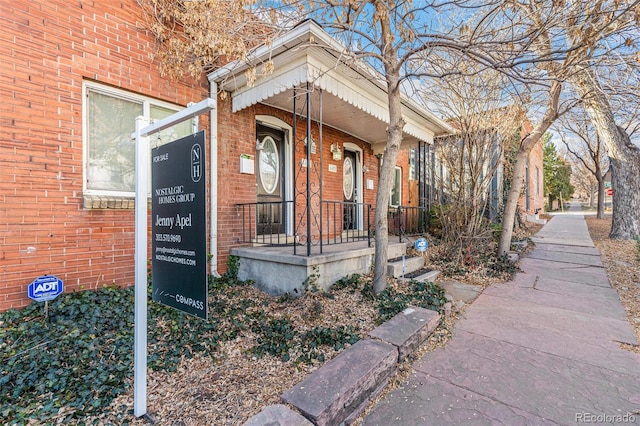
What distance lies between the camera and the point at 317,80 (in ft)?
13.9

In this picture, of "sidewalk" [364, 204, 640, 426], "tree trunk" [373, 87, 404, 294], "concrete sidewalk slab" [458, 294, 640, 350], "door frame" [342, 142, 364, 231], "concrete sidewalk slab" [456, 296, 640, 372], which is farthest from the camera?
"door frame" [342, 142, 364, 231]

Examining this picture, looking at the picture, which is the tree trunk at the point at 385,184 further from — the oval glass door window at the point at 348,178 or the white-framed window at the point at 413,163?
the white-framed window at the point at 413,163

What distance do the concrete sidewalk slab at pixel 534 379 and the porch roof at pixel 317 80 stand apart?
318cm

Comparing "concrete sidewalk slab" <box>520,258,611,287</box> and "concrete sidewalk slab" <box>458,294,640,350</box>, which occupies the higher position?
"concrete sidewalk slab" <box>520,258,611,287</box>

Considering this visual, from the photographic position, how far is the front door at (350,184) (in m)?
7.88

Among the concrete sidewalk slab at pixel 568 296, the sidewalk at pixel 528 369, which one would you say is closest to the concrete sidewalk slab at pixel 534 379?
the sidewalk at pixel 528 369

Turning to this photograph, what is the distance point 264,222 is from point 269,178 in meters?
0.89

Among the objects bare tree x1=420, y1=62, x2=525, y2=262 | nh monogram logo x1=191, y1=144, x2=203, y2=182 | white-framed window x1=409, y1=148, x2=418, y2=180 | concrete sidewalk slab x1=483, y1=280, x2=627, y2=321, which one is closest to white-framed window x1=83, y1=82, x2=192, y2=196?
nh monogram logo x1=191, y1=144, x2=203, y2=182

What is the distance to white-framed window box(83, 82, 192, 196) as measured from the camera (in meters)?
3.83

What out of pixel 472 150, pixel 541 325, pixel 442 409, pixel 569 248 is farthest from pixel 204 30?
pixel 569 248

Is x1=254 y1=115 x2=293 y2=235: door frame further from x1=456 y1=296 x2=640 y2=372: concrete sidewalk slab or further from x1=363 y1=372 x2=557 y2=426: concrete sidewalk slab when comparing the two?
x1=363 y1=372 x2=557 y2=426: concrete sidewalk slab

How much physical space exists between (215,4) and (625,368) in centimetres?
531

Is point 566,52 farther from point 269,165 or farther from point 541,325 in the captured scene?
point 269,165

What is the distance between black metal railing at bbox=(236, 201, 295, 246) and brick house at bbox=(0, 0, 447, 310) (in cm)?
3
